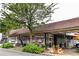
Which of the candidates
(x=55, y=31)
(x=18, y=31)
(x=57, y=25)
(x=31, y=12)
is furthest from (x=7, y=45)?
(x=55, y=31)

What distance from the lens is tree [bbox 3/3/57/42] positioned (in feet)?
87.2

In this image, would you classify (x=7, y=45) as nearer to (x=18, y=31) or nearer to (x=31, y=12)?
(x=18, y=31)

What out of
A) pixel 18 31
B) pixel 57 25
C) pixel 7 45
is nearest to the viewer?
pixel 57 25

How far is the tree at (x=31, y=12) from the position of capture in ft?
87.2

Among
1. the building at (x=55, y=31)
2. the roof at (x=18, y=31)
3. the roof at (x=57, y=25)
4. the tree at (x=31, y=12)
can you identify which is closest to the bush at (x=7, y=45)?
the roof at (x=18, y=31)

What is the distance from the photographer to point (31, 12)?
26750 mm

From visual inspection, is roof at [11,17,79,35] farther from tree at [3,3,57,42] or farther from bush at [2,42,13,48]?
bush at [2,42,13,48]

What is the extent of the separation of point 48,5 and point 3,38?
9.31 m

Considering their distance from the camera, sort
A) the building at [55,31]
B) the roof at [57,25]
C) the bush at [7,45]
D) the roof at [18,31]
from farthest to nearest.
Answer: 1. the bush at [7,45]
2. the roof at [18,31]
3. the building at [55,31]
4. the roof at [57,25]

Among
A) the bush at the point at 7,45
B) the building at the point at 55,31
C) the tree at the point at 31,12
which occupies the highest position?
the tree at the point at 31,12

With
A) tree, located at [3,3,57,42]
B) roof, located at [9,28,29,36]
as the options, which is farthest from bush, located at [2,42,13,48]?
tree, located at [3,3,57,42]

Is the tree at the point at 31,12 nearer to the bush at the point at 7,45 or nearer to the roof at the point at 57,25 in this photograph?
the roof at the point at 57,25

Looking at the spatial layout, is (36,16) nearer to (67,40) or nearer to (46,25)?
(46,25)

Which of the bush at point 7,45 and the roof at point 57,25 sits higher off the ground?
the roof at point 57,25
